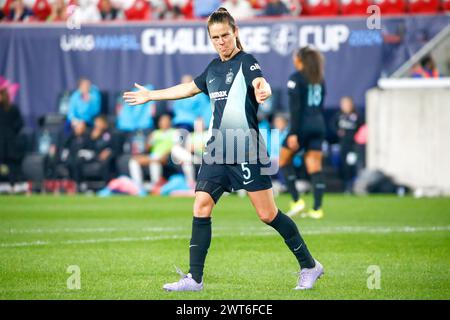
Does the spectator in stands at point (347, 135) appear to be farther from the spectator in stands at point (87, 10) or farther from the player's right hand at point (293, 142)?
the player's right hand at point (293, 142)

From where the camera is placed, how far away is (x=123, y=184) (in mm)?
23266

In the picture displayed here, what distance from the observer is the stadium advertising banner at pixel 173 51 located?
22828mm

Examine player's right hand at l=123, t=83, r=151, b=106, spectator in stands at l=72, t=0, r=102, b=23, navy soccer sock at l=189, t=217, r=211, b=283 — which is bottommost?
navy soccer sock at l=189, t=217, r=211, b=283

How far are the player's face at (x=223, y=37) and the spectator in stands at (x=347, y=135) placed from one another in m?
14.5

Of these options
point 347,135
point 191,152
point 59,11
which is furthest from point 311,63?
point 59,11

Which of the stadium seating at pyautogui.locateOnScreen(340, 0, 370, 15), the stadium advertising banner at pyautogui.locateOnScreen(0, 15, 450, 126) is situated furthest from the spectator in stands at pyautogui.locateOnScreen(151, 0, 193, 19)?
the stadium seating at pyautogui.locateOnScreen(340, 0, 370, 15)

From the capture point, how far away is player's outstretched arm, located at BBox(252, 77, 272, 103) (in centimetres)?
806

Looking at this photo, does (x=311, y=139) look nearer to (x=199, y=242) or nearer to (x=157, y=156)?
(x=157, y=156)

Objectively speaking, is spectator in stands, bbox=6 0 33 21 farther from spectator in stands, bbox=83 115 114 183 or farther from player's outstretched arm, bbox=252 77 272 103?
player's outstretched arm, bbox=252 77 272 103

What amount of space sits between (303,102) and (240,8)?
336 inches

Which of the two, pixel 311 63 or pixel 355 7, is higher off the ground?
pixel 355 7

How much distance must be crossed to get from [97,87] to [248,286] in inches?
637

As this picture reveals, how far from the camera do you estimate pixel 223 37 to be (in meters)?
8.39

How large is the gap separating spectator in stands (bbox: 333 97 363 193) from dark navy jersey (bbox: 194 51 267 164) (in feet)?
47.2
